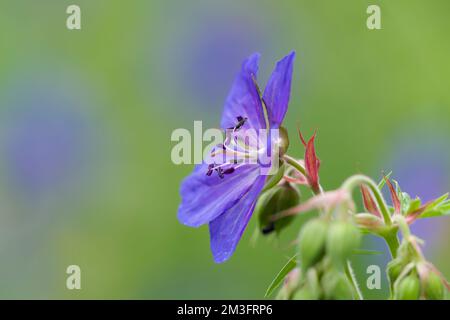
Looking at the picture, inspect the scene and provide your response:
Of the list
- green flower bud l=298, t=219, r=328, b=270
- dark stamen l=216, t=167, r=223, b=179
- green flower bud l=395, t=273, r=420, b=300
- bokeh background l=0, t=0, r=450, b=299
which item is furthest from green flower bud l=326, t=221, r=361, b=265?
bokeh background l=0, t=0, r=450, b=299

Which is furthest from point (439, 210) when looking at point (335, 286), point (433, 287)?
point (335, 286)

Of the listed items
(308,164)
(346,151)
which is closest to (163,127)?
(346,151)

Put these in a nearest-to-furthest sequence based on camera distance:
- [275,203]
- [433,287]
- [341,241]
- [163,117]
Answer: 1. [341,241]
2. [433,287]
3. [275,203]
4. [163,117]

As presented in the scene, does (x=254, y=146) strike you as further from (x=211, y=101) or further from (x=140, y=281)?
(x=211, y=101)

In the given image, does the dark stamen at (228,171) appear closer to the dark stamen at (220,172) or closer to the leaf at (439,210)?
the dark stamen at (220,172)

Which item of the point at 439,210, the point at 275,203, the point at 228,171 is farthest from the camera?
the point at 228,171

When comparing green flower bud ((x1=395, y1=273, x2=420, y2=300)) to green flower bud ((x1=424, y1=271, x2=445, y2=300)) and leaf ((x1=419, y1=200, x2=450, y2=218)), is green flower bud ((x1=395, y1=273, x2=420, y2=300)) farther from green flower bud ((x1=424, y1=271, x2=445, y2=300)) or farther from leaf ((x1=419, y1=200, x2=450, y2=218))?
leaf ((x1=419, y1=200, x2=450, y2=218))

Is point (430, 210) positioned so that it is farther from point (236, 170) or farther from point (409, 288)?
point (236, 170)
